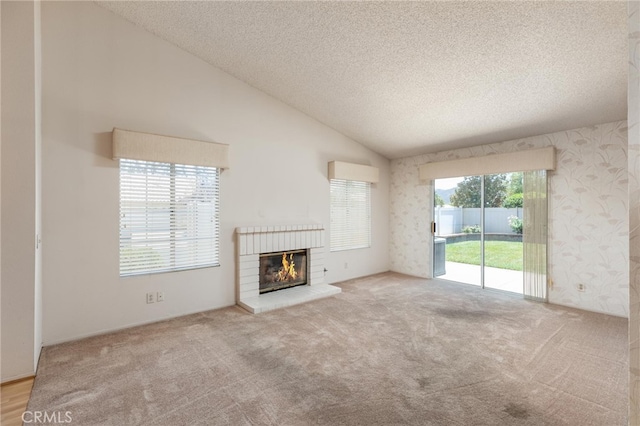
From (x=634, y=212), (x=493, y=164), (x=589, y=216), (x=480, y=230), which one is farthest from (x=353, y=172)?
(x=634, y=212)

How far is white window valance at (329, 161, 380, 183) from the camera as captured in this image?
5.36 meters

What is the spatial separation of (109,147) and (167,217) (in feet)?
3.27

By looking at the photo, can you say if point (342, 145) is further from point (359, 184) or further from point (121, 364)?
point (121, 364)

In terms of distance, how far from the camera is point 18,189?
2389 millimetres

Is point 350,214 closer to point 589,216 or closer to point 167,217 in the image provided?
point 167,217

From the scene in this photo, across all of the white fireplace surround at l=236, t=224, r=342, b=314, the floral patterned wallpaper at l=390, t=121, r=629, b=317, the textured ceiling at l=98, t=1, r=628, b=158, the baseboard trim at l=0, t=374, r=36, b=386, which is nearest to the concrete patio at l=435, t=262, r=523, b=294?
the floral patterned wallpaper at l=390, t=121, r=629, b=317

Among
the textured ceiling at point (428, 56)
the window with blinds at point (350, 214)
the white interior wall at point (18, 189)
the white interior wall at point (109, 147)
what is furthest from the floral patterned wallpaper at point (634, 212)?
the window with blinds at point (350, 214)

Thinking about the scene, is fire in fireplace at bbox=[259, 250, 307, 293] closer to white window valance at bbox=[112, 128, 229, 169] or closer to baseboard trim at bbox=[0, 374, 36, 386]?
white window valance at bbox=[112, 128, 229, 169]

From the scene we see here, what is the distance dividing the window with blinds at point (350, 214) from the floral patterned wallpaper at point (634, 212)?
181 inches

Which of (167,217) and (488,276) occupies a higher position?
(167,217)

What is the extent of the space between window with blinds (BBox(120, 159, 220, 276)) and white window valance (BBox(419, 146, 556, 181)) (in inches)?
153

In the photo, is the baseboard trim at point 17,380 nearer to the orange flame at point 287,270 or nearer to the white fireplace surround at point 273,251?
the white fireplace surround at point 273,251

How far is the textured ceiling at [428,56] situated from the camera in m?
2.53

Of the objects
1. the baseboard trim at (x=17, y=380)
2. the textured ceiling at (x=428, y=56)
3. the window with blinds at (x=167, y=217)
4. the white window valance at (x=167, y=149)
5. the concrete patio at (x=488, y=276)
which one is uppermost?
the textured ceiling at (x=428, y=56)
